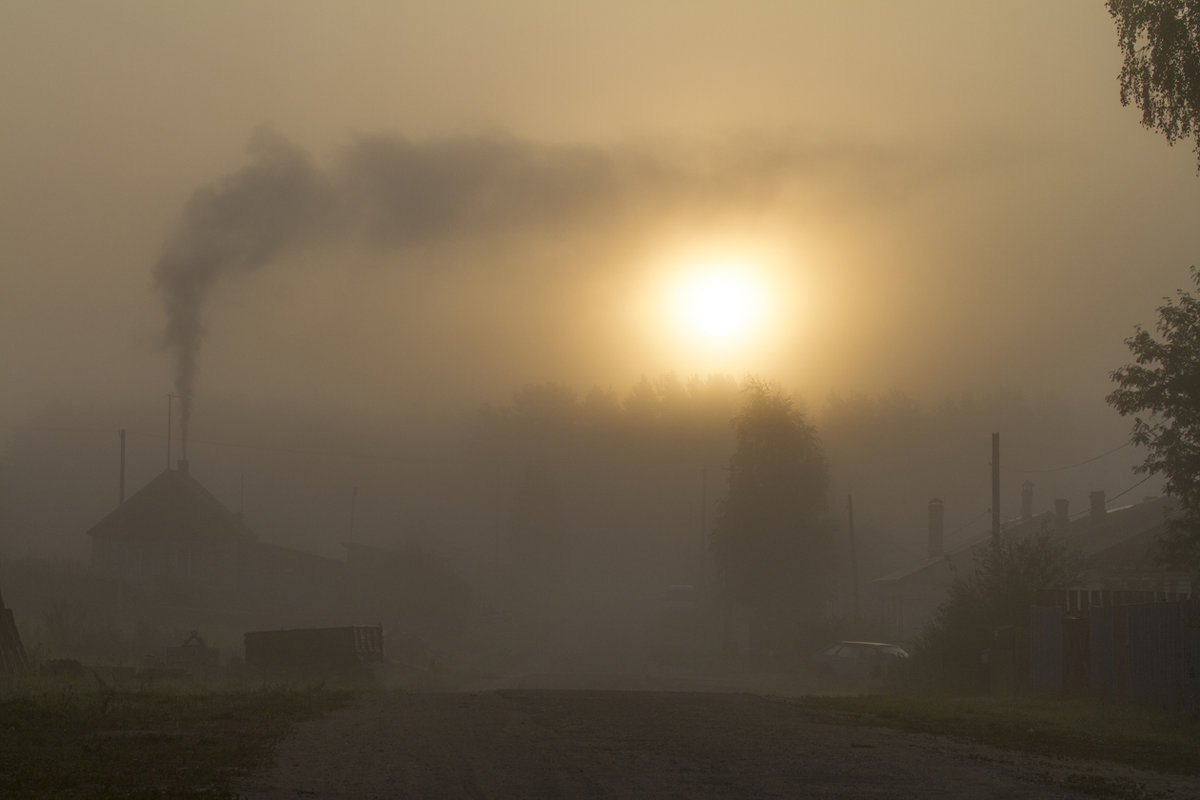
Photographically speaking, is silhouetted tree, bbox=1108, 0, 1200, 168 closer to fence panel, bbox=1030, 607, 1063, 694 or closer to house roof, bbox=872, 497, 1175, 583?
fence panel, bbox=1030, 607, 1063, 694

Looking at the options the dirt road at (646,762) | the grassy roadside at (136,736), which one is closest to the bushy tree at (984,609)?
the dirt road at (646,762)

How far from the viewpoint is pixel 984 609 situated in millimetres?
35719

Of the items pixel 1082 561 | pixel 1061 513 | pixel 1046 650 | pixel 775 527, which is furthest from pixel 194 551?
pixel 1046 650

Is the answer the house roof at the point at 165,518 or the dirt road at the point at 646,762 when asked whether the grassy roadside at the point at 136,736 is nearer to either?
the dirt road at the point at 646,762

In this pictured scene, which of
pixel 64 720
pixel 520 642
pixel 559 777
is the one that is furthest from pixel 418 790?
pixel 520 642

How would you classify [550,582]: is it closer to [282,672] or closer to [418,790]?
[282,672]

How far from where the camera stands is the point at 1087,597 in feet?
102

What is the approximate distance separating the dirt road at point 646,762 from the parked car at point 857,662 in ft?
72.1

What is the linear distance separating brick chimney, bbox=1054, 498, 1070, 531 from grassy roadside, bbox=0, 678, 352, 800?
181 ft

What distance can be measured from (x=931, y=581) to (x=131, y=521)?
50.9 m

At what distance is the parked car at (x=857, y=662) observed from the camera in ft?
138

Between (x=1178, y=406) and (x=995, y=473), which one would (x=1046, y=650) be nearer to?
(x=1178, y=406)

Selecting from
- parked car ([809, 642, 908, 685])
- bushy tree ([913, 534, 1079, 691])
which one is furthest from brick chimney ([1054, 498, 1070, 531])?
bushy tree ([913, 534, 1079, 691])

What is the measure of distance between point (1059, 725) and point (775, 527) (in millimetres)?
40701
